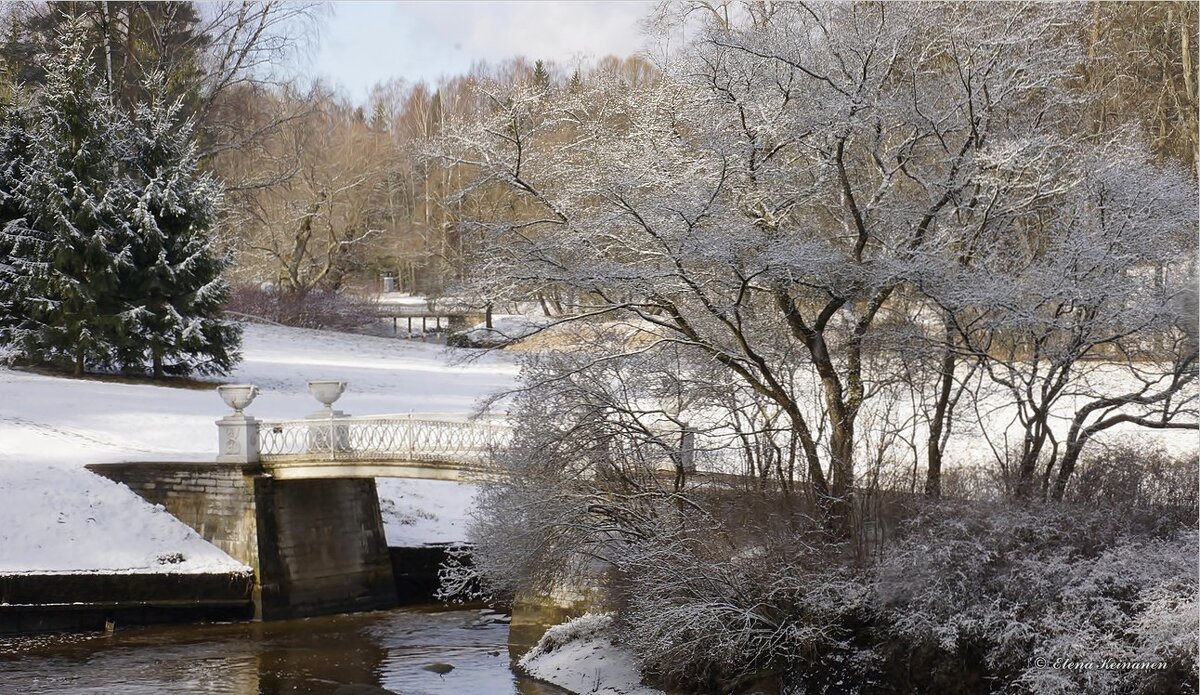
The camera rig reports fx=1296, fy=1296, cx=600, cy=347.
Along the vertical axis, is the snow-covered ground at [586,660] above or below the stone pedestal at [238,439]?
below

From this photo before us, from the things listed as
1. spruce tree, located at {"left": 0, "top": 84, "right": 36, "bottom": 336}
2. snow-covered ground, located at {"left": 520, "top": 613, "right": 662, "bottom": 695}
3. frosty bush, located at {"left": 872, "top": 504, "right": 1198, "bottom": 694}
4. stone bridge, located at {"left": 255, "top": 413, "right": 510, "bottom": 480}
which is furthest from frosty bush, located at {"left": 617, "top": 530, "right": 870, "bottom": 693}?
spruce tree, located at {"left": 0, "top": 84, "right": 36, "bottom": 336}

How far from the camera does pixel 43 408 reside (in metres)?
24.0

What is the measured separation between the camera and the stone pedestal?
20.7 m

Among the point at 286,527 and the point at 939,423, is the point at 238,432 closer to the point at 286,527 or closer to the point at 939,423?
the point at 286,527

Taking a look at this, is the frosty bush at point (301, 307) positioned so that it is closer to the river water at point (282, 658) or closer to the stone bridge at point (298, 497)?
the stone bridge at point (298, 497)

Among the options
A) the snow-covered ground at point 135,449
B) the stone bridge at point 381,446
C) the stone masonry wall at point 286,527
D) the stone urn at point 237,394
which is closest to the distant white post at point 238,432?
the stone urn at point 237,394

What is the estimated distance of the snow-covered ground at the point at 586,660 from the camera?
14.6 m

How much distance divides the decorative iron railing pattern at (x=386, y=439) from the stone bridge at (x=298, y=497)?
0.9 inches

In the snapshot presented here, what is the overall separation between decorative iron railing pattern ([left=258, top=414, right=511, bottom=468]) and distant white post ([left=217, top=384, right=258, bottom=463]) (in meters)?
0.19

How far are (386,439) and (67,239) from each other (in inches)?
418

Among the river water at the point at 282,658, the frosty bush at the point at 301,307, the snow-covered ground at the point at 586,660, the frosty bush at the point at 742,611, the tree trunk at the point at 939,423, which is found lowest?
the river water at the point at 282,658

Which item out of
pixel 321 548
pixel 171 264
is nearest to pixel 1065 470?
pixel 321 548

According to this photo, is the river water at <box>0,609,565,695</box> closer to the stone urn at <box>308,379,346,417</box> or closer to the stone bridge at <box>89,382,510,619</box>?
the stone bridge at <box>89,382,510,619</box>

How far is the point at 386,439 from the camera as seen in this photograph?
19641mm
